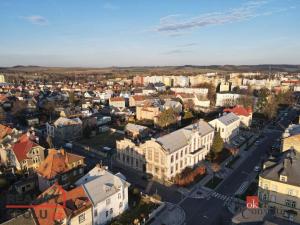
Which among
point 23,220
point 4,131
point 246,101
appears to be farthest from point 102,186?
point 246,101

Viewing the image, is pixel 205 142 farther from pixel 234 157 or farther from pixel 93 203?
pixel 93 203

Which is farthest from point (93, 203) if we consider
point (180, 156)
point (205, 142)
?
point (205, 142)

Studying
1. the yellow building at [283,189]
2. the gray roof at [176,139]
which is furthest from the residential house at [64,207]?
the yellow building at [283,189]

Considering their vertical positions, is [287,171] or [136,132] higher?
[287,171]

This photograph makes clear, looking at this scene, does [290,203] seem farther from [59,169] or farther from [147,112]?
[147,112]

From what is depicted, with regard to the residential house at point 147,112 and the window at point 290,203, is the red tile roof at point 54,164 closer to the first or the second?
the window at point 290,203

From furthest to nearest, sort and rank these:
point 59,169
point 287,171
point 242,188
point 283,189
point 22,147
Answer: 1. point 22,147
2. point 242,188
3. point 59,169
4. point 287,171
5. point 283,189
